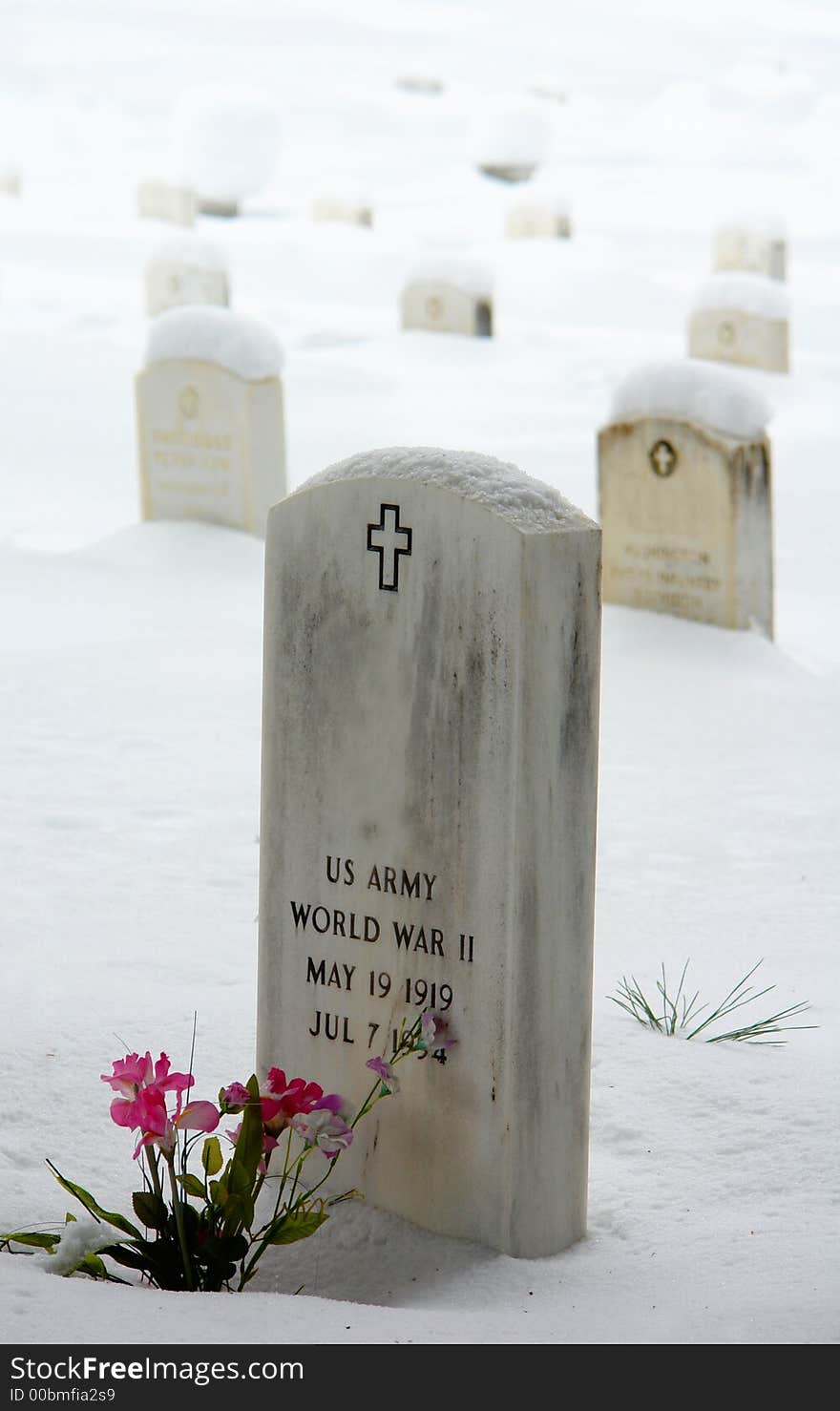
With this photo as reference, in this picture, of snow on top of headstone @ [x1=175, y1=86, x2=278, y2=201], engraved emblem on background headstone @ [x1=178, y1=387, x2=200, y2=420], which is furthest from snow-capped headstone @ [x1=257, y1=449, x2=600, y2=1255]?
snow on top of headstone @ [x1=175, y1=86, x2=278, y2=201]

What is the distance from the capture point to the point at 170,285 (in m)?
15.6

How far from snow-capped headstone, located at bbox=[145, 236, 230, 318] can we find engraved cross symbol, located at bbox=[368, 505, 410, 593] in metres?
13.4

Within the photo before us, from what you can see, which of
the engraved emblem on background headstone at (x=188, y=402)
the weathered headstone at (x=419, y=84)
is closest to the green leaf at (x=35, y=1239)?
the engraved emblem on background headstone at (x=188, y=402)

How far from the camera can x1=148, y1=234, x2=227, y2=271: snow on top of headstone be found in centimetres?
1547

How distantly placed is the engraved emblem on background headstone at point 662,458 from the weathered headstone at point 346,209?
625 inches

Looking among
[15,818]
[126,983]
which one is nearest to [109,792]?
[15,818]

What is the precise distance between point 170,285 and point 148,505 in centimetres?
720

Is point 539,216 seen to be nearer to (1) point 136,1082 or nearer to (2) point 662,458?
(2) point 662,458

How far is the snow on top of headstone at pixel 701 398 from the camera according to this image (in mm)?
7168

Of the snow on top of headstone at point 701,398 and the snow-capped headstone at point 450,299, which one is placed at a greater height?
the snow-capped headstone at point 450,299

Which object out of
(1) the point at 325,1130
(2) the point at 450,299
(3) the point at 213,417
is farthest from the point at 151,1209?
(2) the point at 450,299

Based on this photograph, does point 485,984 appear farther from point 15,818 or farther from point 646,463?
point 646,463

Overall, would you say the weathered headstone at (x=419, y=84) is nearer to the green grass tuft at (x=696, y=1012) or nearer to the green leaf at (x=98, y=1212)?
the green grass tuft at (x=696, y=1012)

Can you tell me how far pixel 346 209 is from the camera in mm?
22250
